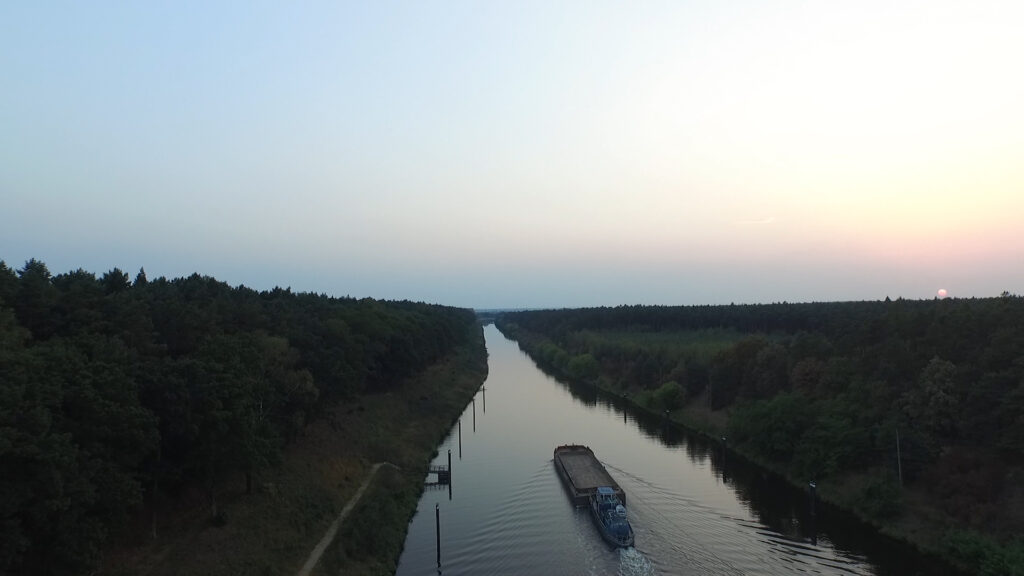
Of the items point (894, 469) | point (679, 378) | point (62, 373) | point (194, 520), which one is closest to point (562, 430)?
point (679, 378)

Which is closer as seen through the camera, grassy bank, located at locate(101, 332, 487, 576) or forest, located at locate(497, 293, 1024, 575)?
grassy bank, located at locate(101, 332, 487, 576)

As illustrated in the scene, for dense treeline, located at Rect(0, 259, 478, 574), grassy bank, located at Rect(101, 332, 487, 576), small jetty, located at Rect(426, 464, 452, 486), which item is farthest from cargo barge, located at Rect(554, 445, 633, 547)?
dense treeline, located at Rect(0, 259, 478, 574)

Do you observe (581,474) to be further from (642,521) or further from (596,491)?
(642,521)

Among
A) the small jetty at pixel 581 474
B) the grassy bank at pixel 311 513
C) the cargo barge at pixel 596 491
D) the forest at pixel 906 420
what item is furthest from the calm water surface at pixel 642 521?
the forest at pixel 906 420

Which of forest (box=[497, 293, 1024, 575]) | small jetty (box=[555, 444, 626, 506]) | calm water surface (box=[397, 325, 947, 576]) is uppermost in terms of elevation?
forest (box=[497, 293, 1024, 575])

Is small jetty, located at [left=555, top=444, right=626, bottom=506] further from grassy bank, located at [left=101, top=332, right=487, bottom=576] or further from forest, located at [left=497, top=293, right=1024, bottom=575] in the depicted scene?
forest, located at [left=497, top=293, right=1024, bottom=575]

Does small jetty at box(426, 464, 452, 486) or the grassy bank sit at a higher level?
the grassy bank

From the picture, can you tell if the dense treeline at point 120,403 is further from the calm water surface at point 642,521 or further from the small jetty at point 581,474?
the small jetty at point 581,474
